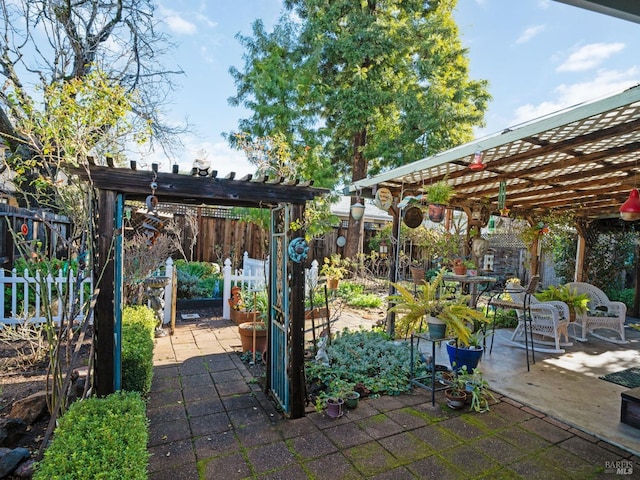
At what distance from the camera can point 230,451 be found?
2.39 meters

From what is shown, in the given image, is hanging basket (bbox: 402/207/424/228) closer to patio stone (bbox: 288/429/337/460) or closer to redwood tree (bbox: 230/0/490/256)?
patio stone (bbox: 288/429/337/460)

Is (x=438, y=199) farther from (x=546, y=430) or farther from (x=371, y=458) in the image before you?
(x=371, y=458)

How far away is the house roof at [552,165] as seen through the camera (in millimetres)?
2748

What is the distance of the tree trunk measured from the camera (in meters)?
9.80

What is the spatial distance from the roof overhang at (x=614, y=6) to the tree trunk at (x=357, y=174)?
8.32 meters

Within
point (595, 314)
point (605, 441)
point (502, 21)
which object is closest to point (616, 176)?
point (595, 314)

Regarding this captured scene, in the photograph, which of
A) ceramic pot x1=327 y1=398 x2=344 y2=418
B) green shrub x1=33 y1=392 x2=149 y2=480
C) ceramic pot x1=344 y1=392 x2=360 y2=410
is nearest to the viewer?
green shrub x1=33 y1=392 x2=149 y2=480

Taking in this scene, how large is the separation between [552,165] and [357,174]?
20.7 ft

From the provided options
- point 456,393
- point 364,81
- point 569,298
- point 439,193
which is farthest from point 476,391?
point 364,81

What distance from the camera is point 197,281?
280 inches

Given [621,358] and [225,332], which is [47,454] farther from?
[621,358]

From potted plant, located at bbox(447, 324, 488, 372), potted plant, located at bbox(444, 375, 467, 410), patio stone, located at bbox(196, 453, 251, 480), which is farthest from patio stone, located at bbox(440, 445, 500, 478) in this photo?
patio stone, located at bbox(196, 453, 251, 480)

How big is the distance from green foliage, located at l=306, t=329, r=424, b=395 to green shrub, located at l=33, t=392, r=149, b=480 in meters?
1.78

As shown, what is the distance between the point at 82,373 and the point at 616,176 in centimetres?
671
